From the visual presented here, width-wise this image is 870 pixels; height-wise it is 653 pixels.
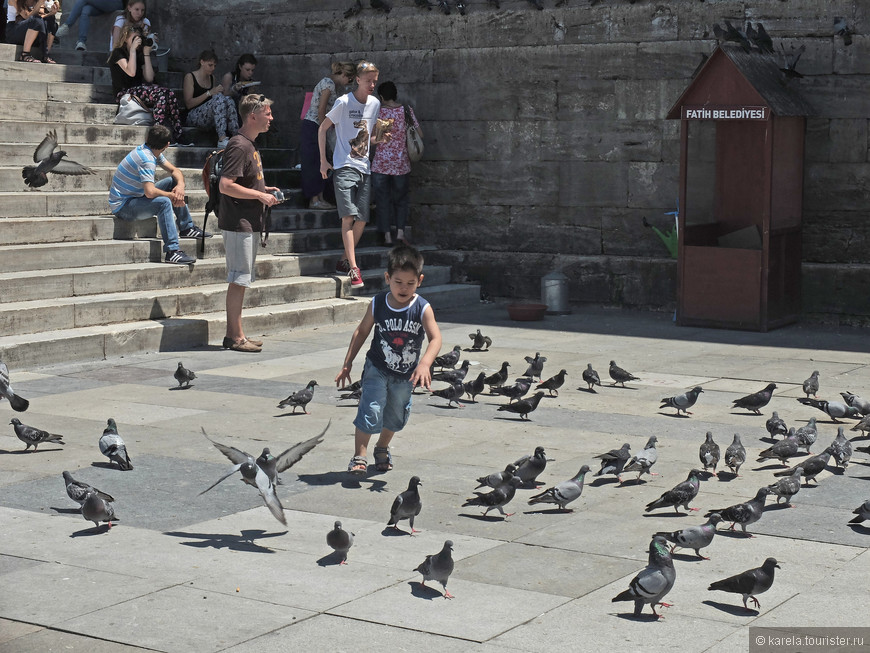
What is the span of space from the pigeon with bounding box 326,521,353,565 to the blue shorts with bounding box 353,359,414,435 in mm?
1650

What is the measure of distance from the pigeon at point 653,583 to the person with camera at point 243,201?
7351mm

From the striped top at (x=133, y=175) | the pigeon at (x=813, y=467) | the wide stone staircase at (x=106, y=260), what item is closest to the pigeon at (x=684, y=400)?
the pigeon at (x=813, y=467)

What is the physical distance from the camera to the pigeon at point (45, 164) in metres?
13.4

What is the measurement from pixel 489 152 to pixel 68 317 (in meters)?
6.65

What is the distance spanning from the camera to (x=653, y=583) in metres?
5.22

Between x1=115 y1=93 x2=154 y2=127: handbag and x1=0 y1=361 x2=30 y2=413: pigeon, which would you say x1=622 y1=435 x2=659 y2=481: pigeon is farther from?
x1=115 y1=93 x2=154 y2=127: handbag

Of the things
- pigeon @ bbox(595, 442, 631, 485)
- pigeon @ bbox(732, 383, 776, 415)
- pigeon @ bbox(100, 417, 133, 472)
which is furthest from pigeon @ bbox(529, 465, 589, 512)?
pigeon @ bbox(732, 383, 776, 415)

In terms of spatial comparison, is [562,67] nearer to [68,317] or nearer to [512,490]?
[68,317]

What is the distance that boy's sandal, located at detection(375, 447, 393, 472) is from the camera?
7.78 m

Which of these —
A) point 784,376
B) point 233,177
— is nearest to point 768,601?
point 784,376

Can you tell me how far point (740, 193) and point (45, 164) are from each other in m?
7.87

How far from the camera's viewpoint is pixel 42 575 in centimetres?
578

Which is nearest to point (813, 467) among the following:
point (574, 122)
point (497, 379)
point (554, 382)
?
point (554, 382)

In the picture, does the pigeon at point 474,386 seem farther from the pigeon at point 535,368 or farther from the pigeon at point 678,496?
the pigeon at point 678,496
